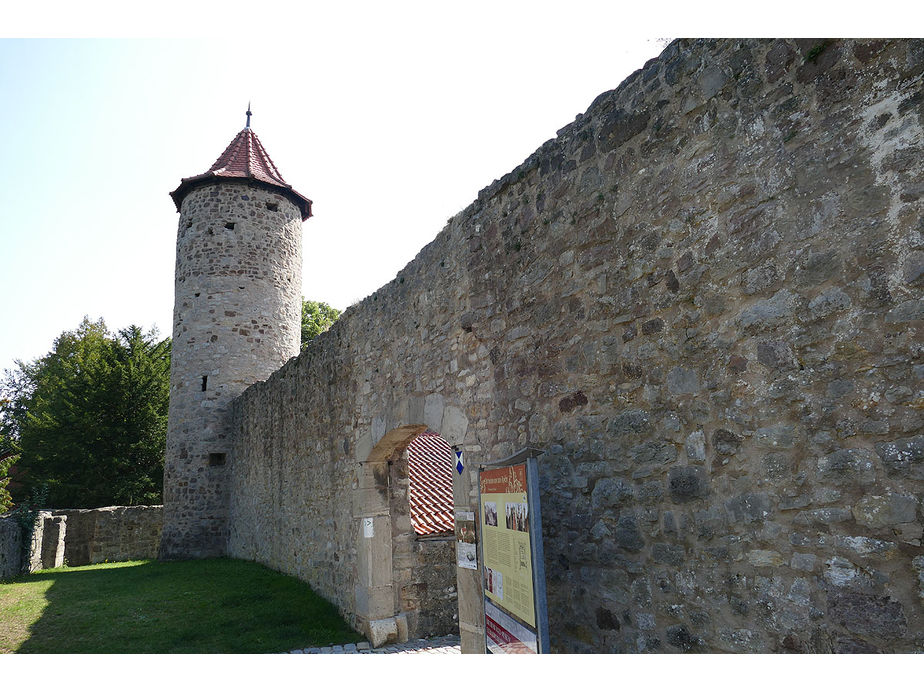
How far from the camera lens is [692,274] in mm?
3148

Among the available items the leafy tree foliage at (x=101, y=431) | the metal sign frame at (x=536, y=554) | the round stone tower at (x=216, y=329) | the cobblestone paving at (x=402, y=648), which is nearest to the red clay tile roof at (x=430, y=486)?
the cobblestone paving at (x=402, y=648)

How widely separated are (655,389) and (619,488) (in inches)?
25.0

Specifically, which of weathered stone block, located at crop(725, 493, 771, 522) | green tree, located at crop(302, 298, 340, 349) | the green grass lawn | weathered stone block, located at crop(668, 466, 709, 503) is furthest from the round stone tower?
weathered stone block, located at crop(725, 493, 771, 522)

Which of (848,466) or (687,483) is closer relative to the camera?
(848,466)

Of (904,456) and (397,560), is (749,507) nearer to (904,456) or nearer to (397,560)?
(904,456)

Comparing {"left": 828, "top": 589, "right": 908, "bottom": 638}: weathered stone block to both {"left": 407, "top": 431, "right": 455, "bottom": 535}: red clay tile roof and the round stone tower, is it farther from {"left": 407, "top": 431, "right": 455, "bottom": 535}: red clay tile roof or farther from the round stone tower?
the round stone tower

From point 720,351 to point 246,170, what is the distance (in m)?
15.1

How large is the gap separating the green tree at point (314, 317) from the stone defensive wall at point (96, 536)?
37.1 ft

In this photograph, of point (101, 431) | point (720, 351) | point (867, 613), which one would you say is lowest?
point (867, 613)

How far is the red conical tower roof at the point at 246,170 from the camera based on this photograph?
49.5 ft

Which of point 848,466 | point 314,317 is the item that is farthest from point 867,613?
point 314,317

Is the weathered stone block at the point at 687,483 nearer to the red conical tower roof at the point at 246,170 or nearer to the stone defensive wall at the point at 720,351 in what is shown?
the stone defensive wall at the point at 720,351

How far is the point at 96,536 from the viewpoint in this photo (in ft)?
49.4

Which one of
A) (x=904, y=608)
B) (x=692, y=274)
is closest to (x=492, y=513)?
(x=692, y=274)
